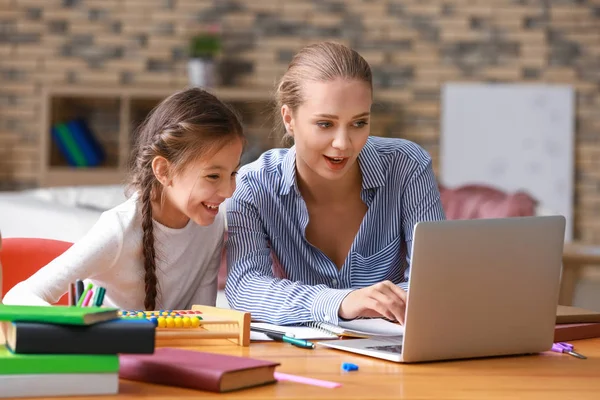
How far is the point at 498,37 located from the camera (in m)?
6.12

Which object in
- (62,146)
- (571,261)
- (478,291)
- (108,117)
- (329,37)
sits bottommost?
(571,261)

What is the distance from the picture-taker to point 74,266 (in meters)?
1.64

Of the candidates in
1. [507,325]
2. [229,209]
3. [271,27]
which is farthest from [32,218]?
[271,27]

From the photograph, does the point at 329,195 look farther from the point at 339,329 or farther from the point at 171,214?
the point at 339,329

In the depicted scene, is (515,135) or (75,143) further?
(515,135)

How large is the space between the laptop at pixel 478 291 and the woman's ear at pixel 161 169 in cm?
57

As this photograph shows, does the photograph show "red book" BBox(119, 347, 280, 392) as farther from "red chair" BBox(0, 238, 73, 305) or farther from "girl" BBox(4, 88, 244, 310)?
"red chair" BBox(0, 238, 73, 305)

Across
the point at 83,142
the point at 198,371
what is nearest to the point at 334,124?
the point at 198,371

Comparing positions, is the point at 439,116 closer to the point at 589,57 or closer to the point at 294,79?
the point at 589,57

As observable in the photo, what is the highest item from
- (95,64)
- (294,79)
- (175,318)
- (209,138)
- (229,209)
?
(95,64)

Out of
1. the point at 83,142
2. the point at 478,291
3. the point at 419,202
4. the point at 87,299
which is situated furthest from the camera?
the point at 83,142

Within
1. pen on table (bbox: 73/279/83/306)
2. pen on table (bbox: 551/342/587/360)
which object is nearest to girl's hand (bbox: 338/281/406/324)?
pen on table (bbox: 551/342/587/360)

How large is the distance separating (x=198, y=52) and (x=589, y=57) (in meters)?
2.60

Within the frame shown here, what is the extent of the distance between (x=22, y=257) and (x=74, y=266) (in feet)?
1.04
